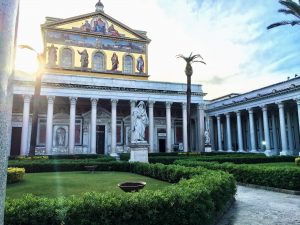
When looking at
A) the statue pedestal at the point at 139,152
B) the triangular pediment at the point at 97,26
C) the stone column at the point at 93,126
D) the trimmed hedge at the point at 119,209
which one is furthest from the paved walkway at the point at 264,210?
the triangular pediment at the point at 97,26

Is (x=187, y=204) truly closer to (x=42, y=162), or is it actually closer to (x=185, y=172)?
(x=185, y=172)

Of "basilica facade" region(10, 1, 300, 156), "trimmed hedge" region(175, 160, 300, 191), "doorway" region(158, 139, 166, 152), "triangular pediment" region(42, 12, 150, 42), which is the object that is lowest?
"trimmed hedge" region(175, 160, 300, 191)

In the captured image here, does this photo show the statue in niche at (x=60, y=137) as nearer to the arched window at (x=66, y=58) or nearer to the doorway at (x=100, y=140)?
the doorway at (x=100, y=140)

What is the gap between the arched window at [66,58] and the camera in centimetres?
3819

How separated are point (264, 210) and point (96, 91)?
1174 inches

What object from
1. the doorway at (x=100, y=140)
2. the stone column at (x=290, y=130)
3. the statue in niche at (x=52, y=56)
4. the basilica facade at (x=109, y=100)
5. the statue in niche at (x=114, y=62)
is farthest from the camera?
the statue in niche at (x=114, y=62)

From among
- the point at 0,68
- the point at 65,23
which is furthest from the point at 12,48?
the point at 65,23

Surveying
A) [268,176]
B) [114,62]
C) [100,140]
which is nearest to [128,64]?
[114,62]

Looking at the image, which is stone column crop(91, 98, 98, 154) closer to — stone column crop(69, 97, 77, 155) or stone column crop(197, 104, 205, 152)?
stone column crop(69, 97, 77, 155)

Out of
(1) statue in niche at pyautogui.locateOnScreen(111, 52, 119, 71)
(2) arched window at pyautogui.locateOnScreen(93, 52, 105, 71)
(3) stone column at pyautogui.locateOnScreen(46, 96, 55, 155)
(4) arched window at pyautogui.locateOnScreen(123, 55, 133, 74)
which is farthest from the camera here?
(4) arched window at pyautogui.locateOnScreen(123, 55, 133, 74)

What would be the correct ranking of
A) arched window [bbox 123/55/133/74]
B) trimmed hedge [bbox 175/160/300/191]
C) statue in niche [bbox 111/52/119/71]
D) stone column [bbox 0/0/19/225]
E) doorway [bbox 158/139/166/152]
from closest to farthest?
stone column [bbox 0/0/19/225] < trimmed hedge [bbox 175/160/300/191] < statue in niche [bbox 111/52/119/71] < arched window [bbox 123/55/133/74] < doorway [bbox 158/139/166/152]

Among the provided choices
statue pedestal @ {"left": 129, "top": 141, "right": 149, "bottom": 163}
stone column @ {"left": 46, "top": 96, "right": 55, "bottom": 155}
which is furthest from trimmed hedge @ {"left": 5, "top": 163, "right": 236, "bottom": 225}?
stone column @ {"left": 46, "top": 96, "right": 55, "bottom": 155}

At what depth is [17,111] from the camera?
3684 cm

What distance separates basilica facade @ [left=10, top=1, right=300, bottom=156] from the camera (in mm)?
34344
